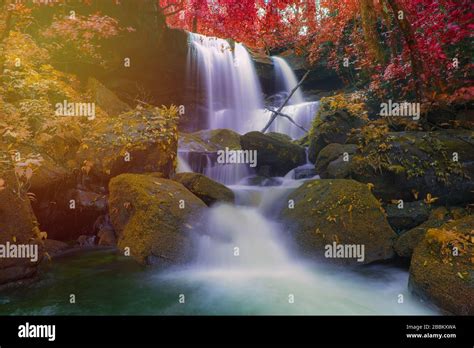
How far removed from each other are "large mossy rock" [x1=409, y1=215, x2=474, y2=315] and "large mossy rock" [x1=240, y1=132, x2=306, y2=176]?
6.15 meters

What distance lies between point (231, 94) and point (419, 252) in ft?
45.2

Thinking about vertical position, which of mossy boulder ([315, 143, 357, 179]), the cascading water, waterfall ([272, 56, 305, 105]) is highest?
waterfall ([272, 56, 305, 105])

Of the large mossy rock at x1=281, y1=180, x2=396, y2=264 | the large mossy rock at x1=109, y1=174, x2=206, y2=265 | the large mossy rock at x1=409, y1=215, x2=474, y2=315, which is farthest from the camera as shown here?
the large mossy rock at x1=281, y1=180, x2=396, y2=264

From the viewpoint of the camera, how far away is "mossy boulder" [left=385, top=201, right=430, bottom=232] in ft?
21.9

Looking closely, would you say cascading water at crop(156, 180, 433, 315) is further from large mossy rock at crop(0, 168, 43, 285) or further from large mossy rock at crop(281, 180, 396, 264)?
large mossy rock at crop(0, 168, 43, 285)

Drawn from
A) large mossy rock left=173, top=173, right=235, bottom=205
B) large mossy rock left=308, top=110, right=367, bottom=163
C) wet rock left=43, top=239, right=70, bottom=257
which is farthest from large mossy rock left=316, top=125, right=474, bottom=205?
wet rock left=43, top=239, right=70, bottom=257

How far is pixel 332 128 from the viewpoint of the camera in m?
10.2

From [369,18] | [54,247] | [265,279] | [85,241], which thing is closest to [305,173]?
[369,18]

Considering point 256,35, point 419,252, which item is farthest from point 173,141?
point 256,35

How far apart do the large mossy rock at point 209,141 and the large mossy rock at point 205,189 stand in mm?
3203

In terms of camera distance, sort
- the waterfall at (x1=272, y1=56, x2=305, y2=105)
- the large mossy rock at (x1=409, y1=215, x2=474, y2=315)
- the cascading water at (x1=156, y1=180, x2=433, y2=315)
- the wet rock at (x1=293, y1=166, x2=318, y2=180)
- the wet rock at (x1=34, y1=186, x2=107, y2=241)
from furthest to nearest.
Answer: the waterfall at (x1=272, y1=56, x2=305, y2=105) < the wet rock at (x1=293, y1=166, x2=318, y2=180) < the wet rock at (x1=34, y1=186, x2=107, y2=241) < the cascading water at (x1=156, y1=180, x2=433, y2=315) < the large mossy rock at (x1=409, y1=215, x2=474, y2=315)

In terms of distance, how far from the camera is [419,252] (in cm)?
480

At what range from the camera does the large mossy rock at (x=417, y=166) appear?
691 centimetres

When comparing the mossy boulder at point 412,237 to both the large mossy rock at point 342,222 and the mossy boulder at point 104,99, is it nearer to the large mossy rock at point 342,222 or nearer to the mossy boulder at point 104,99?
the large mossy rock at point 342,222
